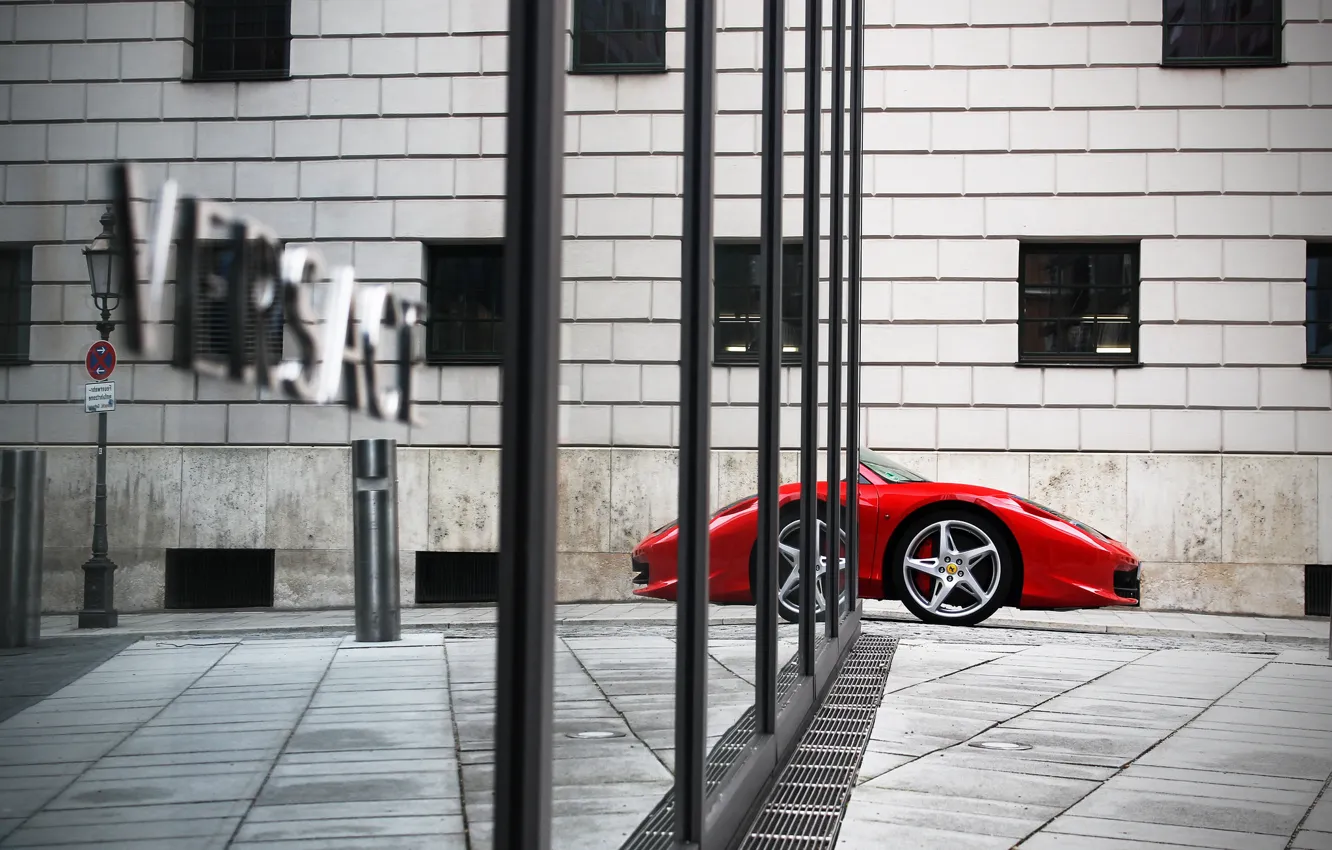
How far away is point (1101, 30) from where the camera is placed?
11828 millimetres

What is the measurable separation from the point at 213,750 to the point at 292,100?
44cm

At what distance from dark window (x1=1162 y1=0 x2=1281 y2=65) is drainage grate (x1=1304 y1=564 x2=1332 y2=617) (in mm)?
4411

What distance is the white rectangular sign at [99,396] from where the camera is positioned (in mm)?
709

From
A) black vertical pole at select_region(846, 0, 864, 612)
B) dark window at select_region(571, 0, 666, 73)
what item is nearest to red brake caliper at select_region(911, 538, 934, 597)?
black vertical pole at select_region(846, 0, 864, 612)

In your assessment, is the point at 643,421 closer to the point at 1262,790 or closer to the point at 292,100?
the point at 292,100

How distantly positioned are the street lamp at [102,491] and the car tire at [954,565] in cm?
767

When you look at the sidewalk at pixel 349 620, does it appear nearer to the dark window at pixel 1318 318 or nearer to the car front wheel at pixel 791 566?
the car front wheel at pixel 791 566

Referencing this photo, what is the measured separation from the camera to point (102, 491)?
29.0 inches

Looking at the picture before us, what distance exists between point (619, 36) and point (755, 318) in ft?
4.91

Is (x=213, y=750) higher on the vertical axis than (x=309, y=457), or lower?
lower

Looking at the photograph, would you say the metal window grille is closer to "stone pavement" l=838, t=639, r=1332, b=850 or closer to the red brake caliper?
"stone pavement" l=838, t=639, r=1332, b=850

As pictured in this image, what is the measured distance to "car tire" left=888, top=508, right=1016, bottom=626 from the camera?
26.9 ft

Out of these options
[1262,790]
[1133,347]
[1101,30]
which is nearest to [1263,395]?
[1133,347]

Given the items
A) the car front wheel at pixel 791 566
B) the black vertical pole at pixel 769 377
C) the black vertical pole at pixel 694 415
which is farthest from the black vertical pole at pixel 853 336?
the black vertical pole at pixel 694 415
